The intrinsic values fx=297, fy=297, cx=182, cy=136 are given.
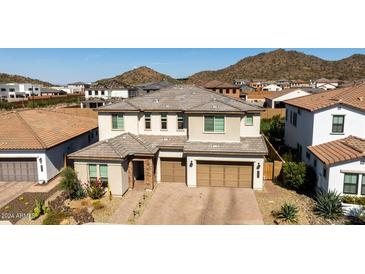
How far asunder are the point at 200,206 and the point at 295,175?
6.84 metres

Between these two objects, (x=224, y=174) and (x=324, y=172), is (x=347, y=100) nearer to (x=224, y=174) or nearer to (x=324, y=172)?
(x=324, y=172)

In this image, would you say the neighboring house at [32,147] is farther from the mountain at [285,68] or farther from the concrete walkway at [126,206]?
the mountain at [285,68]

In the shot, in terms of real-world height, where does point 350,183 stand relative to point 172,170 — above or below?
above

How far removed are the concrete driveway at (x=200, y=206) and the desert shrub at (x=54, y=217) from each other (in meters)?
4.18

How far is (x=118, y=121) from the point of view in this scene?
2395 cm

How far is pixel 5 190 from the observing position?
20359 millimetres

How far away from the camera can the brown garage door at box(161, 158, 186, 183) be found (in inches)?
854

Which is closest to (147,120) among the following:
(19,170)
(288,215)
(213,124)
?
(213,124)

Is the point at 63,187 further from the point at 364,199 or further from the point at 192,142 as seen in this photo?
the point at 364,199

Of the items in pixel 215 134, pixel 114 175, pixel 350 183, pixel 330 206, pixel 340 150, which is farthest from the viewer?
pixel 215 134

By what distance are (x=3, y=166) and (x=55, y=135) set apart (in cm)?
426

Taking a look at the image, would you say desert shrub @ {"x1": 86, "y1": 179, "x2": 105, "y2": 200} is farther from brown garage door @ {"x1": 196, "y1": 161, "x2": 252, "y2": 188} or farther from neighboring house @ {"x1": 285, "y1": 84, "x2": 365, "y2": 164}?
neighboring house @ {"x1": 285, "y1": 84, "x2": 365, "y2": 164}

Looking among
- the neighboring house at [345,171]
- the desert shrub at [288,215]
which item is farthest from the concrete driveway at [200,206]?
the neighboring house at [345,171]

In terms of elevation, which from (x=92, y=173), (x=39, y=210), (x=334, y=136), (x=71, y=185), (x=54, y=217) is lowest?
(x=54, y=217)
